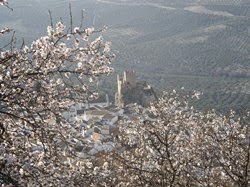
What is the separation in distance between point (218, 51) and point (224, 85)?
93.8ft

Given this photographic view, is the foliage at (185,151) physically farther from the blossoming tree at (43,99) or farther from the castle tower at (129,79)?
the castle tower at (129,79)

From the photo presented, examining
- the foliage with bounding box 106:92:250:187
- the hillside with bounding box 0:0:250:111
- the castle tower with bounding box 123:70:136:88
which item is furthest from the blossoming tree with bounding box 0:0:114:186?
the hillside with bounding box 0:0:250:111

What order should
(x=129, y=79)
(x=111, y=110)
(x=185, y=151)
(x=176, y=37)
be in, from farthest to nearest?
(x=176, y=37) → (x=129, y=79) → (x=111, y=110) → (x=185, y=151)

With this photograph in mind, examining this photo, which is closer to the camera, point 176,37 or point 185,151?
point 185,151

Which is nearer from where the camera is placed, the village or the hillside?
the village

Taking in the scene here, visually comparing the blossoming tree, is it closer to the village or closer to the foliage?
the foliage

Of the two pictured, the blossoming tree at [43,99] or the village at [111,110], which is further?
the village at [111,110]

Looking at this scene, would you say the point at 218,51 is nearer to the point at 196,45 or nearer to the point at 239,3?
the point at 196,45

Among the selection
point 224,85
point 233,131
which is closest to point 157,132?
point 233,131

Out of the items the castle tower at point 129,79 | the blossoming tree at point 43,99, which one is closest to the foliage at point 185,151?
the blossoming tree at point 43,99

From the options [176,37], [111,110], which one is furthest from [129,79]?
[176,37]

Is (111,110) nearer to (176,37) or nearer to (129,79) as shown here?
(129,79)

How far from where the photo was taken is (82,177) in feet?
→ 25.3

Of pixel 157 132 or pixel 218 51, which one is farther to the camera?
pixel 218 51
